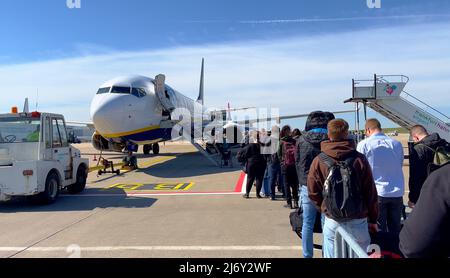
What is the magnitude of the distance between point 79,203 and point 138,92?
8.54m

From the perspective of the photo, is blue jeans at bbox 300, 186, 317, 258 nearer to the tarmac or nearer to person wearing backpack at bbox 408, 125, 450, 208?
the tarmac

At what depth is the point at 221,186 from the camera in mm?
12062

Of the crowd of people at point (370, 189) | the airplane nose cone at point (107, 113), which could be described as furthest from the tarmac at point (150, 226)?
the airplane nose cone at point (107, 113)

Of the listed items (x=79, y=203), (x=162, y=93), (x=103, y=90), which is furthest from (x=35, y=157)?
(x=162, y=93)

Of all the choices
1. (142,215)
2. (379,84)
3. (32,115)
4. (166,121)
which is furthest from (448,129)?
(32,115)

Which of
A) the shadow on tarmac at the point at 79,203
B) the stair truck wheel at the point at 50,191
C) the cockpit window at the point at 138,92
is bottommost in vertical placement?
the shadow on tarmac at the point at 79,203

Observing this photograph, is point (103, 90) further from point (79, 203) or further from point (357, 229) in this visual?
point (357, 229)

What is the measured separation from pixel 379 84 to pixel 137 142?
1160 cm

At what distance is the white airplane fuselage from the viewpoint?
51.8ft

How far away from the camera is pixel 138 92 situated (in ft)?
56.3

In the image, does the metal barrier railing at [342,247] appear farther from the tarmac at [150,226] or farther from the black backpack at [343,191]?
the tarmac at [150,226]

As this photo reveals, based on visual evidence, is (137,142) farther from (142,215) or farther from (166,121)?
(142,215)

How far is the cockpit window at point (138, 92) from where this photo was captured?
1694cm

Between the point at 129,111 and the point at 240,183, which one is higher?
the point at 129,111
